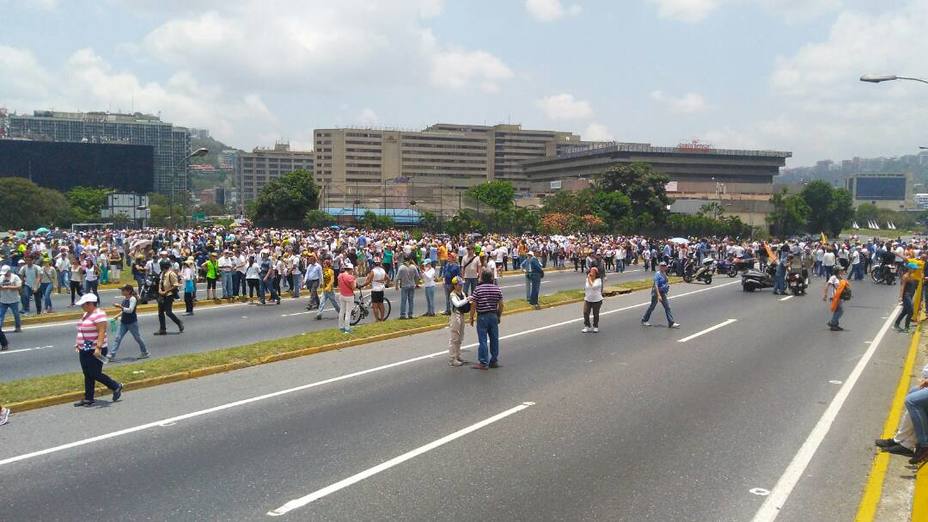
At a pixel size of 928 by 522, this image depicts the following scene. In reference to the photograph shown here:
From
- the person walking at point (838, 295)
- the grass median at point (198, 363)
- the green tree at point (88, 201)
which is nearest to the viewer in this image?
the grass median at point (198, 363)

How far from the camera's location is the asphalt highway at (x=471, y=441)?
687 cm

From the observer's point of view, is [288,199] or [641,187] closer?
[288,199]

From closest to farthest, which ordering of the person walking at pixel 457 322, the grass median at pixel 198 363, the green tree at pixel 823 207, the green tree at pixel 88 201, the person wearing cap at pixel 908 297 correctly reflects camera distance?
1. the grass median at pixel 198 363
2. the person walking at pixel 457 322
3. the person wearing cap at pixel 908 297
4. the green tree at pixel 88 201
5. the green tree at pixel 823 207

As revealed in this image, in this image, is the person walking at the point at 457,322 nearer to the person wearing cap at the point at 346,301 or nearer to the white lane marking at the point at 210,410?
the white lane marking at the point at 210,410

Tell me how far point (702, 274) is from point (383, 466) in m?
29.7

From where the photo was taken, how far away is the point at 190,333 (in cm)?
1770

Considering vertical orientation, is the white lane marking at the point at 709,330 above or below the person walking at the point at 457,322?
below

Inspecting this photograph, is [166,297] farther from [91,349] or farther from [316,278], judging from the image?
[91,349]

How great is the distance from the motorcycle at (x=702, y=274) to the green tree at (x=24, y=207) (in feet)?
223

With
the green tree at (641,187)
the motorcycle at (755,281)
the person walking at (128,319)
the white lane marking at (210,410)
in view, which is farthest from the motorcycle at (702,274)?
the green tree at (641,187)

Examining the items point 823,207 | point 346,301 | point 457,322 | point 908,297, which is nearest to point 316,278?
point 346,301

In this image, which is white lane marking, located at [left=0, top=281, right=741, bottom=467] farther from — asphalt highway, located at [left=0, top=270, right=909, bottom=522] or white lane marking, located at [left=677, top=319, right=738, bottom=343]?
white lane marking, located at [left=677, top=319, right=738, bottom=343]

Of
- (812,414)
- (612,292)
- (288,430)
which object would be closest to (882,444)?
(812,414)

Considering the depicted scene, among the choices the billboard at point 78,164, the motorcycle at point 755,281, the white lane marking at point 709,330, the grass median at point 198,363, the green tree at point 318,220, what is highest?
the billboard at point 78,164
